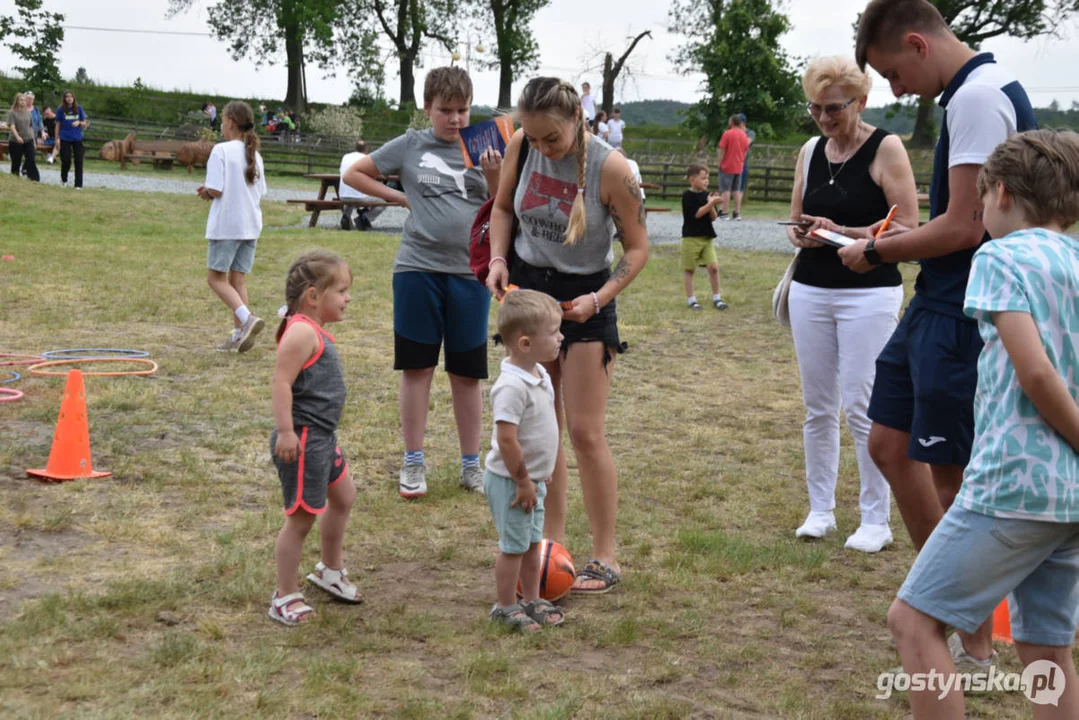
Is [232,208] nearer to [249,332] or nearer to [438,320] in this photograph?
[249,332]

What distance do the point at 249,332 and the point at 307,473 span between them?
5.11 metres

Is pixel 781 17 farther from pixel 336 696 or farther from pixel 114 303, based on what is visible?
pixel 336 696

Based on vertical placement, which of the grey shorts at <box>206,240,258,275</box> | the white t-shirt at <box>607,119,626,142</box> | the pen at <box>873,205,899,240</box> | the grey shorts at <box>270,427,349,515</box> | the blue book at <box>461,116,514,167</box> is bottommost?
the grey shorts at <box>270,427,349,515</box>

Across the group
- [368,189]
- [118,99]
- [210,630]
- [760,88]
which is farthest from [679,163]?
[210,630]

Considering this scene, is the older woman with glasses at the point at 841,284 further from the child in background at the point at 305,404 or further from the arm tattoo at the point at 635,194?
the child in background at the point at 305,404

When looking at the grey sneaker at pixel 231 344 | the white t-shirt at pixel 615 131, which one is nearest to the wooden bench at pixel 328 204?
the grey sneaker at pixel 231 344

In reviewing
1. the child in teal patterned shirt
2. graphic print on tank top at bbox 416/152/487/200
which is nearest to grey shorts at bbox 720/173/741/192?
graphic print on tank top at bbox 416/152/487/200

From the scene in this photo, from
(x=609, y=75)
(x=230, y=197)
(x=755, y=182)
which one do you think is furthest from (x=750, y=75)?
(x=230, y=197)

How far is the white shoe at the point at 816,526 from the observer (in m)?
5.20

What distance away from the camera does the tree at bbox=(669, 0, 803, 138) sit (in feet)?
110

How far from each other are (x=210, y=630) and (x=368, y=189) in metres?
2.61

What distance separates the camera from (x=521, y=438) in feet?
12.8

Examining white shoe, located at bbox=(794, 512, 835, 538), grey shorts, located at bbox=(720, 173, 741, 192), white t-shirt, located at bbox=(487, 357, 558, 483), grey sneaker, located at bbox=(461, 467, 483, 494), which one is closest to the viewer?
white t-shirt, located at bbox=(487, 357, 558, 483)

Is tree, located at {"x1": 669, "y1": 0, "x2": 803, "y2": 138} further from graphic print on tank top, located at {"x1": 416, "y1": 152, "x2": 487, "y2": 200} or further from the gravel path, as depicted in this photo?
graphic print on tank top, located at {"x1": 416, "y1": 152, "x2": 487, "y2": 200}
